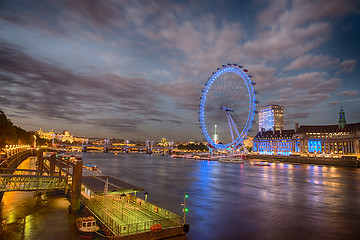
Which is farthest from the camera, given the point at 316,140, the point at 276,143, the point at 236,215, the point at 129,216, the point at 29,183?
the point at 276,143

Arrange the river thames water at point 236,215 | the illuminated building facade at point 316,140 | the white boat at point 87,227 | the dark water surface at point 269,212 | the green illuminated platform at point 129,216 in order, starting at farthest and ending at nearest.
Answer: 1. the illuminated building facade at point 316,140
2. the dark water surface at point 269,212
3. the river thames water at point 236,215
4. the white boat at point 87,227
5. the green illuminated platform at point 129,216

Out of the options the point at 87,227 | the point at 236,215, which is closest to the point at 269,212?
the point at 236,215

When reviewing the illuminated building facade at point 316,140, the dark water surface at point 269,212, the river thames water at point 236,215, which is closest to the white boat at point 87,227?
the river thames water at point 236,215

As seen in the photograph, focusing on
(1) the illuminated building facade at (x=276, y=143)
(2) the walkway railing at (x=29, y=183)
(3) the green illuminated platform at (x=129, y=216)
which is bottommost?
(3) the green illuminated platform at (x=129, y=216)

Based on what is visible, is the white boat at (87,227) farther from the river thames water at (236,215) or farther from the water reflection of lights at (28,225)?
the water reflection of lights at (28,225)

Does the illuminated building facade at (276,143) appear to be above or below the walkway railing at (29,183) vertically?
above

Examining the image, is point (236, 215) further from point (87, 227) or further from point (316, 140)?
point (316, 140)

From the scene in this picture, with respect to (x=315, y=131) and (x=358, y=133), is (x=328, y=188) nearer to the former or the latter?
(x=358, y=133)

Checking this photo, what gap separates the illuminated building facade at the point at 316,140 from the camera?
132 meters

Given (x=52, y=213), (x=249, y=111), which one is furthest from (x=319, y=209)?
(x=249, y=111)

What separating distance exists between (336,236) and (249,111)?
218 ft

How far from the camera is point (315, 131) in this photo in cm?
15788

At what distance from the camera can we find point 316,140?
151 metres

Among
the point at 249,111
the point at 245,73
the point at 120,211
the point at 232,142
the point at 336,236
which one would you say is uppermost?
the point at 245,73
